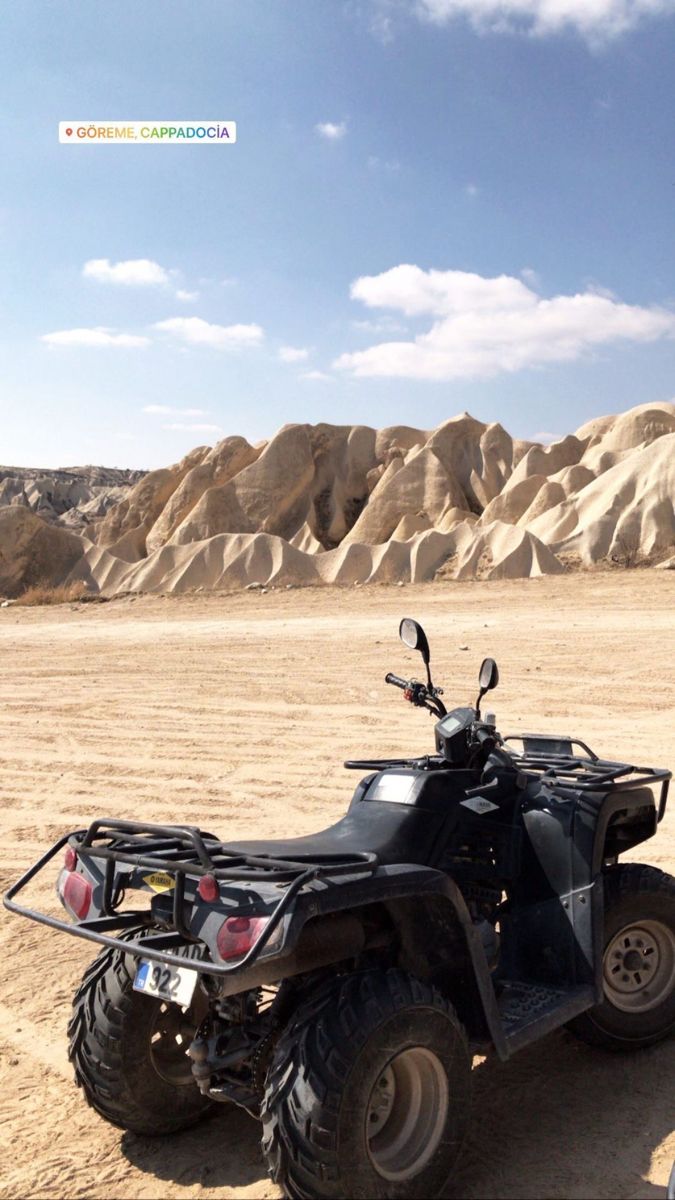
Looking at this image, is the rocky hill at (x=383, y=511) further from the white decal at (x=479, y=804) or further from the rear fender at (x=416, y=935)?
the rear fender at (x=416, y=935)

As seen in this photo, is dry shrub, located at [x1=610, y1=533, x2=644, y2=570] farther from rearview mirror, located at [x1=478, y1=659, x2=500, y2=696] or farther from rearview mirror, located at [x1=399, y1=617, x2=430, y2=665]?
rearview mirror, located at [x1=399, y1=617, x2=430, y2=665]

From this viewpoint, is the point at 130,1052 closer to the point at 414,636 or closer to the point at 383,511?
the point at 414,636

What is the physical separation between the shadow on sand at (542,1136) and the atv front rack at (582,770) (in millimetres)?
984

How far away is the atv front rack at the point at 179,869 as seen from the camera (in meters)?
2.63

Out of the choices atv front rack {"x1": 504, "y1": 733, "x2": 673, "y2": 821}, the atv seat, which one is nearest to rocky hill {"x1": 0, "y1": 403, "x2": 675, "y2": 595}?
atv front rack {"x1": 504, "y1": 733, "x2": 673, "y2": 821}

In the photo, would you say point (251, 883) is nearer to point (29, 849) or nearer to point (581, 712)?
point (29, 849)

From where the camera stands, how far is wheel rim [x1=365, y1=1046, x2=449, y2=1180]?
2869 mm

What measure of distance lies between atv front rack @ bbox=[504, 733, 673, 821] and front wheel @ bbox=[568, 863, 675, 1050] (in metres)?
0.31

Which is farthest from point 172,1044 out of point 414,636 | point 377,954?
point 414,636

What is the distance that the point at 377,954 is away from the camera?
315 cm

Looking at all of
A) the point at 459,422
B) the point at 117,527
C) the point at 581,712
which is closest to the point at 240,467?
the point at 117,527

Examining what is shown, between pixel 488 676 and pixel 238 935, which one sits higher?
pixel 488 676

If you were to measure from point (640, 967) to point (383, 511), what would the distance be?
49.9 meters

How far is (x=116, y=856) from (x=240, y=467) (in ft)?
182
